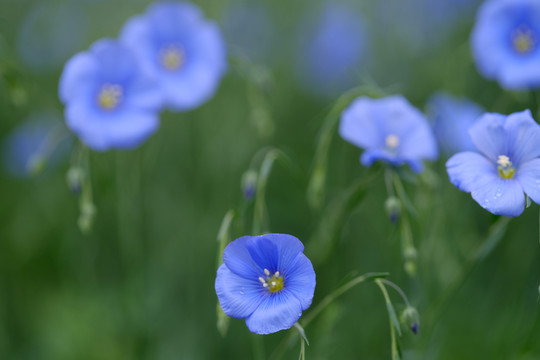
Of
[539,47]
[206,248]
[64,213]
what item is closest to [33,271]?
[64,213]

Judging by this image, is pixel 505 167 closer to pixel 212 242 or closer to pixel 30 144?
pixel 212 242

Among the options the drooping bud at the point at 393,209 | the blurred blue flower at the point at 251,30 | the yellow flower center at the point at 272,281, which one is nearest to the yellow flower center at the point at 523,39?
the drooping bud at the point at 393,209

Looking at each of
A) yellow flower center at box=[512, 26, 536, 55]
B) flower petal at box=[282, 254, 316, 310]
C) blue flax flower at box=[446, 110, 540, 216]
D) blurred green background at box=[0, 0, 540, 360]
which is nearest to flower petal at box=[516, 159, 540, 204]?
blue flax flower at box=[446, 110, 540, 216]

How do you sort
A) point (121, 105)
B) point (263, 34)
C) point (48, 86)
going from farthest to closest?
point (263, 34), point (48, 86), point (121, 105)

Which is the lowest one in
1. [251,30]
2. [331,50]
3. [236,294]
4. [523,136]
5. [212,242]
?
[212,242]

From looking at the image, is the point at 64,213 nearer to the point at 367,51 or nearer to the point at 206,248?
the point at 206,248

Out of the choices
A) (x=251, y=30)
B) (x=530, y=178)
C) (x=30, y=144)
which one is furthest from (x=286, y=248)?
(x=251, y=30)

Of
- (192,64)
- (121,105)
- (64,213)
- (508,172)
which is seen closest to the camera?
(508,172)
